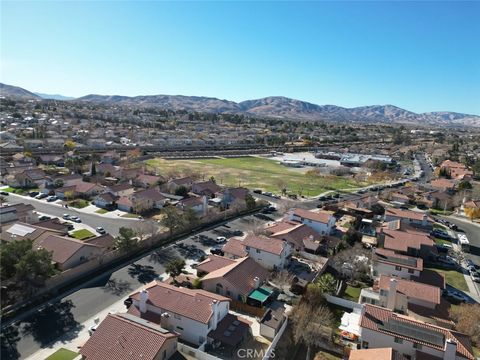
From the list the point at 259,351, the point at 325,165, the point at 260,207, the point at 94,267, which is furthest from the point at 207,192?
the point at 325,165

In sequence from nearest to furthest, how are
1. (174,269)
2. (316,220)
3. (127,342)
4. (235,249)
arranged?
(127,342) < (174,269) < (235,249) < (316,220)

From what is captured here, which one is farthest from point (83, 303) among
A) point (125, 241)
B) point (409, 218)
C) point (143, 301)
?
point (409, 218)

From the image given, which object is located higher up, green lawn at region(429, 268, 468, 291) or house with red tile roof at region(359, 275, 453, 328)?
house with red tile roof at region(359, 275, 453, 328)

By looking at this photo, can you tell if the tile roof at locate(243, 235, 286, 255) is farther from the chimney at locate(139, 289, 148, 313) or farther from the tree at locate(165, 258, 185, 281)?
the chimney at locate(139, 289, 148, 313)

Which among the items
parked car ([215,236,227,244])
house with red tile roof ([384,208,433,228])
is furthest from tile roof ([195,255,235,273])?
house with red tile roof ([384,208,433,228])

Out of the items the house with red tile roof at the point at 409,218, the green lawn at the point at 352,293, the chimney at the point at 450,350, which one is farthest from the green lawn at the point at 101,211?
the chimney at the point at 450,350

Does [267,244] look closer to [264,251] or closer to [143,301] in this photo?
[264,251]

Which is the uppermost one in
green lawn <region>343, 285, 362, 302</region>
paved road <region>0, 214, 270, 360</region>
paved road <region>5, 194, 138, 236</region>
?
green lawn <region>343, 285, 362, 302</region>

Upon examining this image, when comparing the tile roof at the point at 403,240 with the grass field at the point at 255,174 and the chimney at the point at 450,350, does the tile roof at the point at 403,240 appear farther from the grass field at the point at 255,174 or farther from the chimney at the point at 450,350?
the grass field at the point at 255,174
